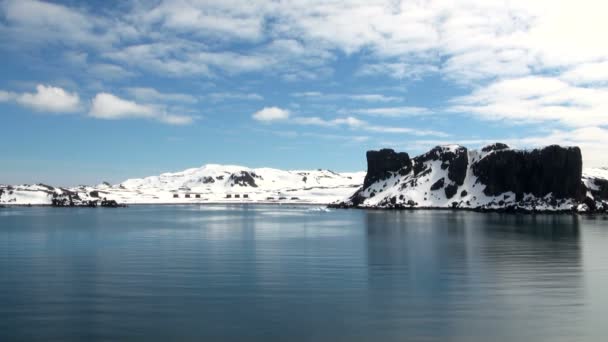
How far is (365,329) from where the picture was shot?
987 inches

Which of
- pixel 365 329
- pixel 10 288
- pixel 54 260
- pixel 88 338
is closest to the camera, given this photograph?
pixel 88 338

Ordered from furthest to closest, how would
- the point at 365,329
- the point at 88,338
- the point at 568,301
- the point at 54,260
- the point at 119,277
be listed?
1. the point at 54,260
2. the point at 119,277
3. the point at 568,301
4. the point at 365,329
5. the point at 88,338

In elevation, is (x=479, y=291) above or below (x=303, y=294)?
below

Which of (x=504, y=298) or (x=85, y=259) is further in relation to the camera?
(x=85, y=259)

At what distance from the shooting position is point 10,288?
35250mm

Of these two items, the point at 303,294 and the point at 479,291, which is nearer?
the point at 303,294

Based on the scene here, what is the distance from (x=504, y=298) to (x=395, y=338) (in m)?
12.7

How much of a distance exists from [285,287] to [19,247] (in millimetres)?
44477

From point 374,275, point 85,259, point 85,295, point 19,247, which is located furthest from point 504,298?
point 19,247

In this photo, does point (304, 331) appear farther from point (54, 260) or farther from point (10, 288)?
point (54, 260)

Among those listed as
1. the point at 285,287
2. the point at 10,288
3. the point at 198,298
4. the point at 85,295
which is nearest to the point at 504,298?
the point at 285,287

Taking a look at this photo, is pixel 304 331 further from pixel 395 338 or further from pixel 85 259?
pixel 85 259

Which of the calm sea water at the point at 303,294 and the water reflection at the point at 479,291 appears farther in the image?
the water reflection at the point at 479,291

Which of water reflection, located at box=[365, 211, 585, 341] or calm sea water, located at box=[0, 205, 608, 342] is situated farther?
water reflection, located at box=[365, 211, 585, 341]
